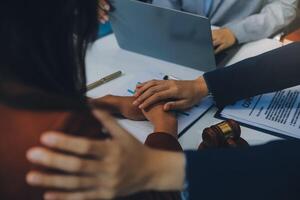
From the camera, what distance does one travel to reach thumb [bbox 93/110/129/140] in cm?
56

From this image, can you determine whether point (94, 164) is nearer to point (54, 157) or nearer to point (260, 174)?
point (54, 157)

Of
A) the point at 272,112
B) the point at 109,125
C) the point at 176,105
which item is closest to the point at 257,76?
the point at 272,112

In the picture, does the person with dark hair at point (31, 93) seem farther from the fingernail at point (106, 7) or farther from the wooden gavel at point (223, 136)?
the fingernail at point (106, 7)

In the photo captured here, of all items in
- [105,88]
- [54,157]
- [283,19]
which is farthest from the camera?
[283,19]

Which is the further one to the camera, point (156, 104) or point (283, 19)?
point (283, 19)

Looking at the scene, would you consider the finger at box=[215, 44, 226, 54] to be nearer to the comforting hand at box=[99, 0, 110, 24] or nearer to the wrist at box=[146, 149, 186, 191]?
the comforting hand at box=[99, 0, 110, 24]

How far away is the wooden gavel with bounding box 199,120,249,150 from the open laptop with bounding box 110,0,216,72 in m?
0.32

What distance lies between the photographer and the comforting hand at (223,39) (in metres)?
1.40

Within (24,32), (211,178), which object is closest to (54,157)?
(24,32)

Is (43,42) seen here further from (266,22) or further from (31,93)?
(266,22)

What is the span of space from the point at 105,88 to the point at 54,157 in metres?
0.72

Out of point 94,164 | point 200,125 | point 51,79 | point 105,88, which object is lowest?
point 200,125

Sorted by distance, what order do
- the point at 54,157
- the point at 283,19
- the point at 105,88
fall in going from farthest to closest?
the point at 283,19 → the point at 105,88 → the point at 54,157

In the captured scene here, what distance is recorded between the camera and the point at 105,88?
1.23 meters
